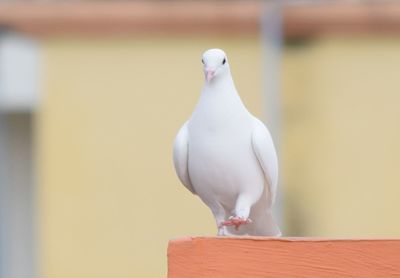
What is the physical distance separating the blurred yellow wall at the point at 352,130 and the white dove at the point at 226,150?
216 inches

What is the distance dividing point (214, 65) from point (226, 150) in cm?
21

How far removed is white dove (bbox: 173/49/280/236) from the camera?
12.8 ft

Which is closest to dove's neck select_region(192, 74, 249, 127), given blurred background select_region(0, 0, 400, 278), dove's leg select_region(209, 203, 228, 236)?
dove's leg select_region(209, 203, 228, 236)

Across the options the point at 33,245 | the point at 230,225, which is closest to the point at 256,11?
the point at 33,245

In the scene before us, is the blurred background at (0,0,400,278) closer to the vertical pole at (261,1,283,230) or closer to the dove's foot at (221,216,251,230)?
the vertical pole at (261,1,283,230)

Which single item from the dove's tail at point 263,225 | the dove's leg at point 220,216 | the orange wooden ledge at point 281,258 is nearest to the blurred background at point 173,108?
the dove's tail at point 263,225

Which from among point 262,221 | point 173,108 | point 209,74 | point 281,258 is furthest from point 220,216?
point 173,108

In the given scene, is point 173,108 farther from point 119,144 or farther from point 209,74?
point 209,74

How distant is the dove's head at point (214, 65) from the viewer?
391 cm

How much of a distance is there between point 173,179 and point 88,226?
2.04ft

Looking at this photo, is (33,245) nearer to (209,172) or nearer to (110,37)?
(110,37)

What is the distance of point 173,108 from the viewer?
9625mm

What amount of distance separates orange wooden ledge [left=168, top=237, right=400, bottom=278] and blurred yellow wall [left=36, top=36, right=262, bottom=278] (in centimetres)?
563

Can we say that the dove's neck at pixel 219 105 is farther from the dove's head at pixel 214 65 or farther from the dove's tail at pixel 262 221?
the dove's tail at pixel 262 221
